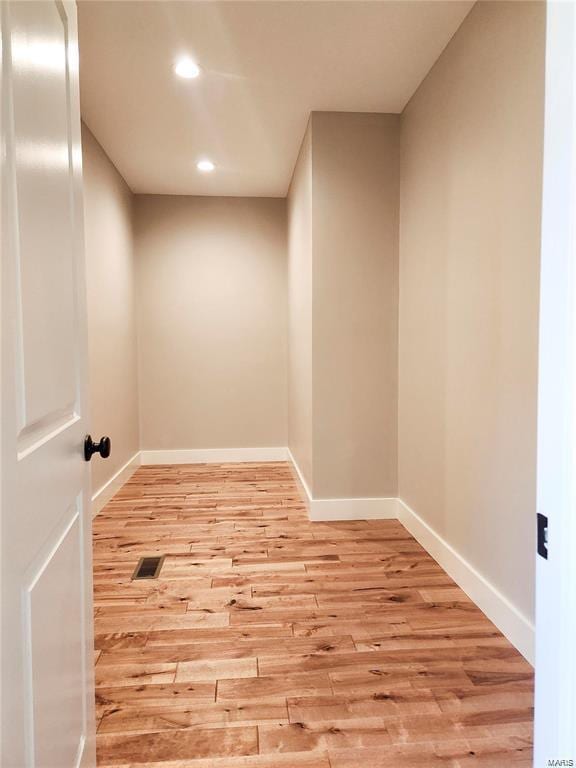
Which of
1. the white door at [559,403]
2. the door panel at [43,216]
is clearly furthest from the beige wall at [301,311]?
the white door at [559,403]

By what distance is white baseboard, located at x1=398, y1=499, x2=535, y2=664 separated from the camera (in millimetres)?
1823

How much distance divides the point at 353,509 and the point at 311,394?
860 millimetres

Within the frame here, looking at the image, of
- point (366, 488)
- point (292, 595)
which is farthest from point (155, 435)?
point (292, 595)

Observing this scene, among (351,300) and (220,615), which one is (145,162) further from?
(220,615)

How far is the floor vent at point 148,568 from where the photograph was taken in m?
2.53

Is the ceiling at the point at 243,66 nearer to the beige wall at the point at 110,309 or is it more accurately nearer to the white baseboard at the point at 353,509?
the beige wall at the point at 110,309

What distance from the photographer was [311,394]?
3324 millimetres

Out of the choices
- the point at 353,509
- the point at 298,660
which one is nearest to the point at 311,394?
the point at 353,509

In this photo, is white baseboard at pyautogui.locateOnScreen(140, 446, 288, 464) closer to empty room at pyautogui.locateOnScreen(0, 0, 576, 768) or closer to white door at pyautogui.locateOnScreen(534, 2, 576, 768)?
empty room at pyautogui.locateOnScreen(0, 0, 576, 768)

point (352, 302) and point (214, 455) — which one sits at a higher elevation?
point (352, 302)

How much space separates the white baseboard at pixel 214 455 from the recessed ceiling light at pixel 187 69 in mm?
3488

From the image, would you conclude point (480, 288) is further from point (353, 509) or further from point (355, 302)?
point (353, 509)

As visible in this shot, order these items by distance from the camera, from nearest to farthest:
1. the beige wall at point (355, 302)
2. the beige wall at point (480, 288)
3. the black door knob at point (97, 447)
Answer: the black door knob at point (97, 447) < the beige wall at point (480, 288) < the beige wall at point (355, 302)

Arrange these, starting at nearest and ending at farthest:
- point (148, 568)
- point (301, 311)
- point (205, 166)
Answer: point (148, 568) → point (301, 311) → point (205, 166)
